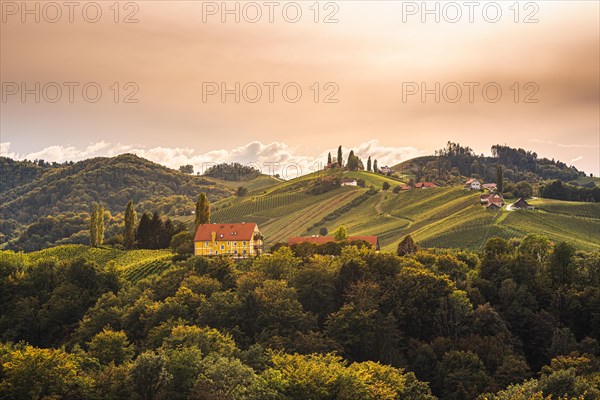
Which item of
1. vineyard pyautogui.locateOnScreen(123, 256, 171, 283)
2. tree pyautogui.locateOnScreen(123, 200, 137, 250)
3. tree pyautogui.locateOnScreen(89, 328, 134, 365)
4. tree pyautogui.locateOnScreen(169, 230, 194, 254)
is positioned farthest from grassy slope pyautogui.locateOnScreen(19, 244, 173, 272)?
tree pyautogui.locateOnScreen(89, 328, 134, 365)

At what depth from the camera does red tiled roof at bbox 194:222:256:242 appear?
→ 334 feet

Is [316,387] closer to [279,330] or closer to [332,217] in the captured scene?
[279,330]

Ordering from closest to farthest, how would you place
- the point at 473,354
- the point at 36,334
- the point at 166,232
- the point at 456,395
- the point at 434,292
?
the point at 456,395 → the point at 473,354 → the point at 434,292 → the point at 36,334 → the point at 166,232

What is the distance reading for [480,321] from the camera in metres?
69.5

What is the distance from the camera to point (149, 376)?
52.2 m

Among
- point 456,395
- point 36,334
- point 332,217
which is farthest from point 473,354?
point 332,217

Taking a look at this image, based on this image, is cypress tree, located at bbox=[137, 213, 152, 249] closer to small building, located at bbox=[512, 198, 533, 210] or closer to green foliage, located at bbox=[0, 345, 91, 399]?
green foliage, located at bbox=[0, 345, 91, 399]

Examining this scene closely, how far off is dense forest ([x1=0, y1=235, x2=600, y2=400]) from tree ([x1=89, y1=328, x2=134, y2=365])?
134 millimetres

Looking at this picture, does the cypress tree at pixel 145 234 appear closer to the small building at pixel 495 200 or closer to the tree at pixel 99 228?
the tree at pixel 99 228

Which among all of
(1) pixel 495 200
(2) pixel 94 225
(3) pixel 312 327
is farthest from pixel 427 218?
(3) pixel 312 327

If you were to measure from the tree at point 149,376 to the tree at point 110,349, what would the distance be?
391 inches

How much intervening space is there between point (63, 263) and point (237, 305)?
107 feet

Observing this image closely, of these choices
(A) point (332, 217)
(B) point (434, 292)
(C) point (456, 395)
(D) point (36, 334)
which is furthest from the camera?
(A) point (332, 217)

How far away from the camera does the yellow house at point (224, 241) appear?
101312 millimetres
